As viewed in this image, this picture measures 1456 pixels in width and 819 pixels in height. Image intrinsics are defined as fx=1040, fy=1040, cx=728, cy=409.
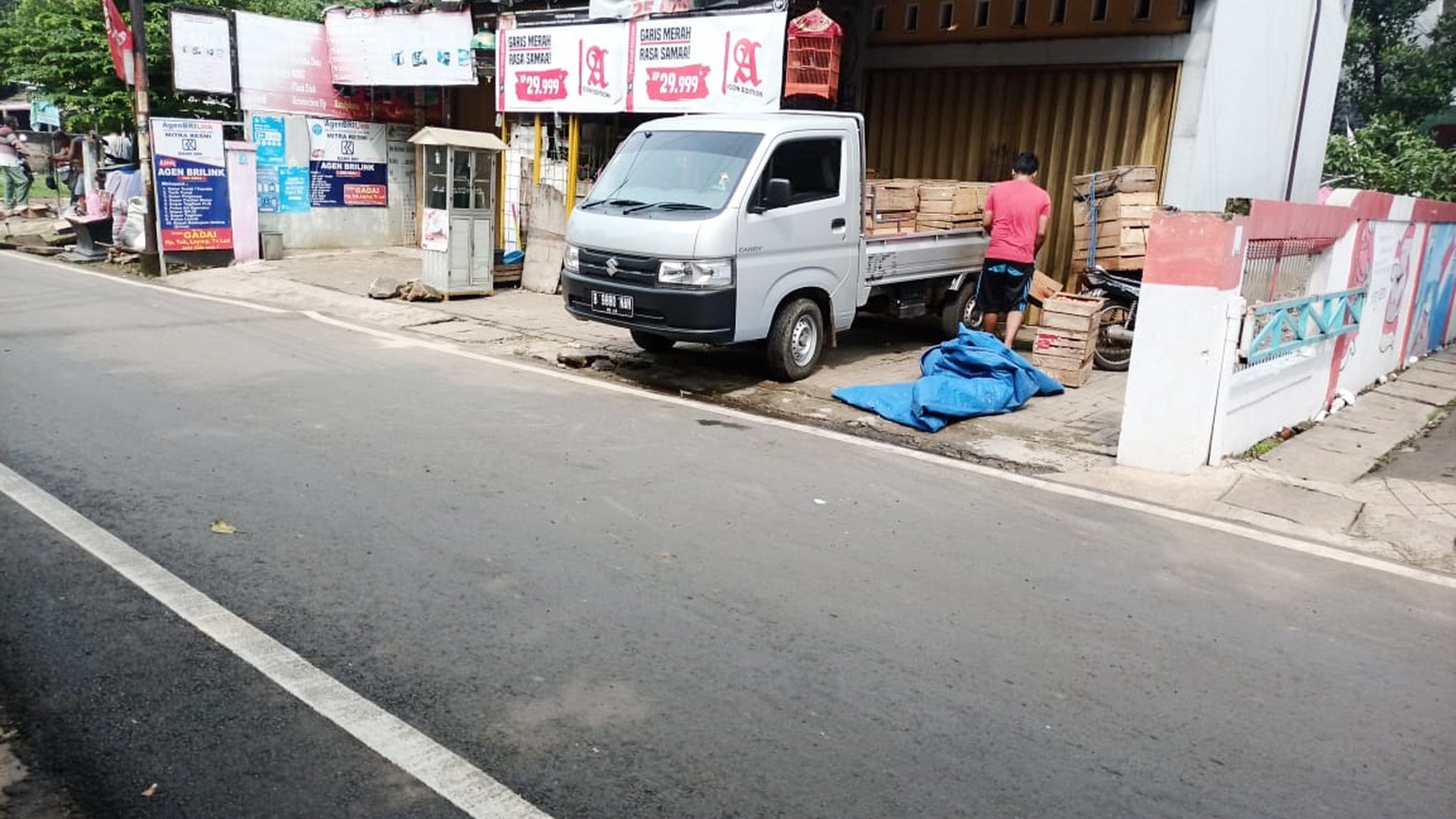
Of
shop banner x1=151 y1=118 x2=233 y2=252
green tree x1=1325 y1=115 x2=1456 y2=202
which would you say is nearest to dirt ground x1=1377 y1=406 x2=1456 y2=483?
green tree x1=1325 y1=115 x2=1456 y2=202

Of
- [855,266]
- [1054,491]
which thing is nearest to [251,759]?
[1054,491]

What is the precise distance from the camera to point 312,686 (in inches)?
139

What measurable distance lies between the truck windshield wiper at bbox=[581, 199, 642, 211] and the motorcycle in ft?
15.2

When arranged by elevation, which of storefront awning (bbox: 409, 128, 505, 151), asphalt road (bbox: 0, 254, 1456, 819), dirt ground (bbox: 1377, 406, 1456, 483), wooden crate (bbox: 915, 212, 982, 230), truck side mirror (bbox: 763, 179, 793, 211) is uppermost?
storefront awning (bbox: 409, 128, 505, 151)

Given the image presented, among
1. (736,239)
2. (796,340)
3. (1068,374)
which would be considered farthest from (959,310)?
(736,239)

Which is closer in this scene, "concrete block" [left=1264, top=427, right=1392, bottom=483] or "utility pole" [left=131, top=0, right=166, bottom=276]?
"concrete block" [left=1264, top=427, right=1392, bottom=483]

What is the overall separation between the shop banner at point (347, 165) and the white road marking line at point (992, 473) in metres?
7.15

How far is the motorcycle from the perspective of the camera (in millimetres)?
10039

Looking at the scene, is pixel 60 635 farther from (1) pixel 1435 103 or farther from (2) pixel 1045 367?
(1) pixel 1435 103

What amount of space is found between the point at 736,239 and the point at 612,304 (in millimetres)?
1203

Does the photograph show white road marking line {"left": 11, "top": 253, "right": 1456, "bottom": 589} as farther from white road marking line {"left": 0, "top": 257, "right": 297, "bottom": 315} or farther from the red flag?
the red flag

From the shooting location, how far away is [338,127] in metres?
16.9

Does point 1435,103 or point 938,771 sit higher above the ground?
point 1435,103

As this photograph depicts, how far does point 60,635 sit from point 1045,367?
25.7ft
